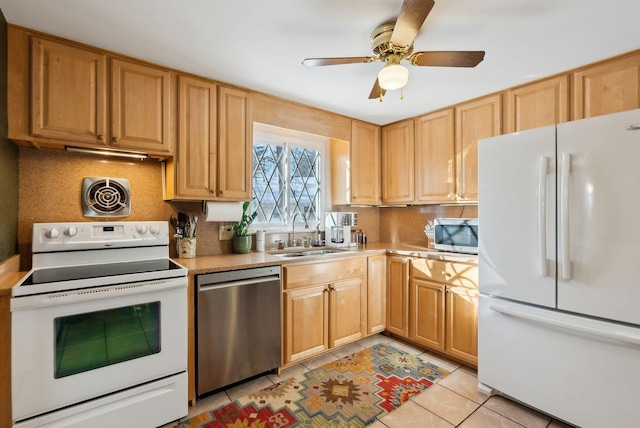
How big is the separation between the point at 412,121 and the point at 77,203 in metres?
2.95

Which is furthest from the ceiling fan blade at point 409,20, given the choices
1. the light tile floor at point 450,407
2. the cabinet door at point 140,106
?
the light tile floor at point 450,407

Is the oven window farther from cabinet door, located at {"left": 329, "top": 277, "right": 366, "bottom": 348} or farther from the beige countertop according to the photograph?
cabinet door, located at {"left": 329, "top": 277, "right": 366, "bottom": 348}

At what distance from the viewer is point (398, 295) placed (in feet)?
9.59

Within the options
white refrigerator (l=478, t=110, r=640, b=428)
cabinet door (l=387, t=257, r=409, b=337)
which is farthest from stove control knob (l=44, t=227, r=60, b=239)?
white refrigerator (l=478, t=110, r=640, b=428)

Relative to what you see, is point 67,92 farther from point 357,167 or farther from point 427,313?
point 427,313

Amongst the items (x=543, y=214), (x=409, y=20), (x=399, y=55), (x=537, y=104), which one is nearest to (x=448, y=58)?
(x=399, y=55)

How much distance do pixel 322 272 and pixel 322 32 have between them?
1.73m

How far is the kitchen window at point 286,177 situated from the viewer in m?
2.92

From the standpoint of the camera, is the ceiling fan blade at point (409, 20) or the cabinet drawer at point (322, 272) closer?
the ceiling fan blade at point (409, 20)

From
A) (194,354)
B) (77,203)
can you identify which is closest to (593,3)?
(194,354)

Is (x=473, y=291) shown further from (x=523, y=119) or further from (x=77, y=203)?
(x=77, y=203)

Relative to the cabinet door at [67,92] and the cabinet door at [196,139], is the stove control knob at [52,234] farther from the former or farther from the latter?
the cabinet door at [196,139]

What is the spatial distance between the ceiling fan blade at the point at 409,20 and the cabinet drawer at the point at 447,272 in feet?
5.57

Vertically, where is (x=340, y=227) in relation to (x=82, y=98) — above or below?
below
